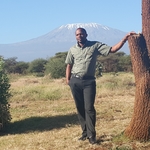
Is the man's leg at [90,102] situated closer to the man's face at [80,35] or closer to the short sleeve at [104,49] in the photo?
the short sleeve at [104,49]

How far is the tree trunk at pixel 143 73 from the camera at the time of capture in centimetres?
512

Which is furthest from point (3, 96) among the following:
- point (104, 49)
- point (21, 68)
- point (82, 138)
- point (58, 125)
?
point (21, 68)

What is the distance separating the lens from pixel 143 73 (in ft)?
16.8

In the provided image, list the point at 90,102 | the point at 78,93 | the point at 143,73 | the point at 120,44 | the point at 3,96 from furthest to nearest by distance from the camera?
1. the point at 3,96
2. the point at 78,93
3. the point at 90,102
4. the point at 143,73
5. the point at 120,44

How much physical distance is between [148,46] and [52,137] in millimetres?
2682

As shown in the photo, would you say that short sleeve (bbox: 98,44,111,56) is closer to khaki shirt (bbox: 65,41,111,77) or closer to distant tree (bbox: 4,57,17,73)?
khaki shirt (bbox: 65,41,111,77)

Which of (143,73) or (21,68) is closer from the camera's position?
(143,73)

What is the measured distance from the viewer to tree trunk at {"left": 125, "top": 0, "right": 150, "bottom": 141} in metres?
5.12

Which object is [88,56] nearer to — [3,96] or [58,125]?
[58,125]

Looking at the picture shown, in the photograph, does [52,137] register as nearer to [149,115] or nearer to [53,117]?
[149,115]

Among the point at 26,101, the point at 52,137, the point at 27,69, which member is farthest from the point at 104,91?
the point at 27,69

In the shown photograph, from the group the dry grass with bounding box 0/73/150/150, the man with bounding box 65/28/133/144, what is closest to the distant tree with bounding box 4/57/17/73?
the dry grass with bounding box 0/73/150/150

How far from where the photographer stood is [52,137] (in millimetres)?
6348

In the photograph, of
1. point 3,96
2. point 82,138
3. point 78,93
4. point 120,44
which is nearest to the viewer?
point 120,44
